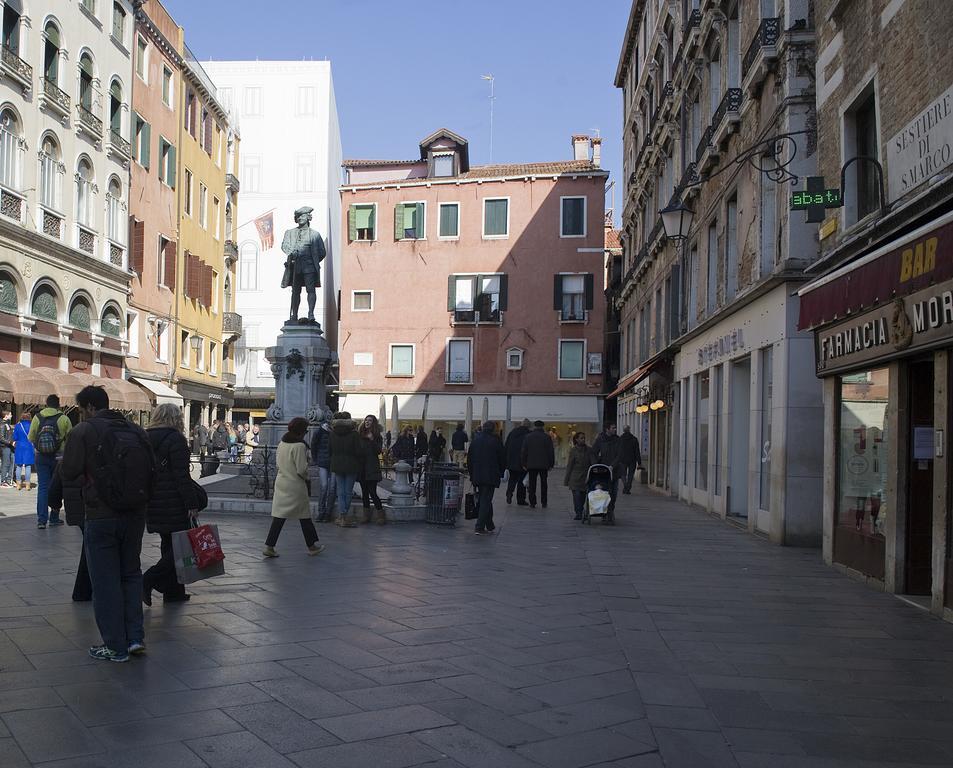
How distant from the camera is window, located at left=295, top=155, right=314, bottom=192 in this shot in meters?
58.1

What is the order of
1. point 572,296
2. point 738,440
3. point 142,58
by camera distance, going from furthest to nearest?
point 572,296, point 142,58, point 738,440

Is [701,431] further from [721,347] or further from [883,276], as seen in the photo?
[883,276]

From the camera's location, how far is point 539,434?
19.3 meters

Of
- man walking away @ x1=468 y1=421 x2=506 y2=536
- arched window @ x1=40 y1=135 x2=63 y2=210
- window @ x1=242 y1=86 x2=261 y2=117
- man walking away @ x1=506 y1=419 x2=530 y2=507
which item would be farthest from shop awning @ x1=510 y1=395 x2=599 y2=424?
man walking away @ x1=468 y1=421 x2=506 y2=536

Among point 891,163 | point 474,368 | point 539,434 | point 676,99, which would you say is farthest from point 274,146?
point 891,163

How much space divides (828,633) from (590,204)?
3682 centimetres

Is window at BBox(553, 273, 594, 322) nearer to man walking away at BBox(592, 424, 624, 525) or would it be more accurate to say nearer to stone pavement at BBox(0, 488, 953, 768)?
man walking away at BBox(592, 424, 624, 525)

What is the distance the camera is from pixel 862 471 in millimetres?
10805

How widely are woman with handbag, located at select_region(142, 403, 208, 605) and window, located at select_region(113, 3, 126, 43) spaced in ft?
102

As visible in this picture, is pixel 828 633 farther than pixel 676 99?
No

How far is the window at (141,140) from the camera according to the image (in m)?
36.9

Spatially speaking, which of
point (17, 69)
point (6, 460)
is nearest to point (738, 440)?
point (6, 460)

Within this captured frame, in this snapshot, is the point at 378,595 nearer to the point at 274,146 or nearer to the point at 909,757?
the point at 909,757

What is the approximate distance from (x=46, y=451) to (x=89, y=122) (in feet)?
73.4
